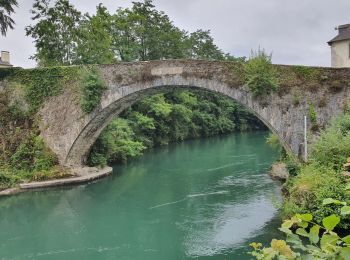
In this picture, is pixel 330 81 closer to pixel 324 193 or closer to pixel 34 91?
pixel 324 193

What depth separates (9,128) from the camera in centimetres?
1717

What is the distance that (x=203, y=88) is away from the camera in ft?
47.8

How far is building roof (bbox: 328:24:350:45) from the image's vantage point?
61.2 ft

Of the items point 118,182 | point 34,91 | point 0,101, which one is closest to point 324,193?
point 118,182

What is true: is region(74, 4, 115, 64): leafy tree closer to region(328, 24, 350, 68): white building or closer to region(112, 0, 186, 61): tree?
region(112, 0, 186, 61): tree

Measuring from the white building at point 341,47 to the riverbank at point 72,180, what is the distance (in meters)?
11.6

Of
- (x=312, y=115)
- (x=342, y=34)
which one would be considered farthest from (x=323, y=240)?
(x=342, y=34)

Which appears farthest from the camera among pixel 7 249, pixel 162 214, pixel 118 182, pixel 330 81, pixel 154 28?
pixel 154 28

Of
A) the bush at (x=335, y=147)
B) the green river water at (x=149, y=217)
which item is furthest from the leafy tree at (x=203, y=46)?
the bush at (x=335, y=147)

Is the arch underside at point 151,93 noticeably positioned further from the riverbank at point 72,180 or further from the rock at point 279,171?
the rock at point 279,171

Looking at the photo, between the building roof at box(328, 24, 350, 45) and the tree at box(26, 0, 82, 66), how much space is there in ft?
43.1

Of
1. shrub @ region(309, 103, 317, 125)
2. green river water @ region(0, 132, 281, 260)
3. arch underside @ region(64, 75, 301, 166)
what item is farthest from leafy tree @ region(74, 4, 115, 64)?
shrub @ region(309, 103, 317, 125)

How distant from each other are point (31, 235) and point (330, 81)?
9.77 m

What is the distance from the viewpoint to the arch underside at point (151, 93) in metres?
13.3
